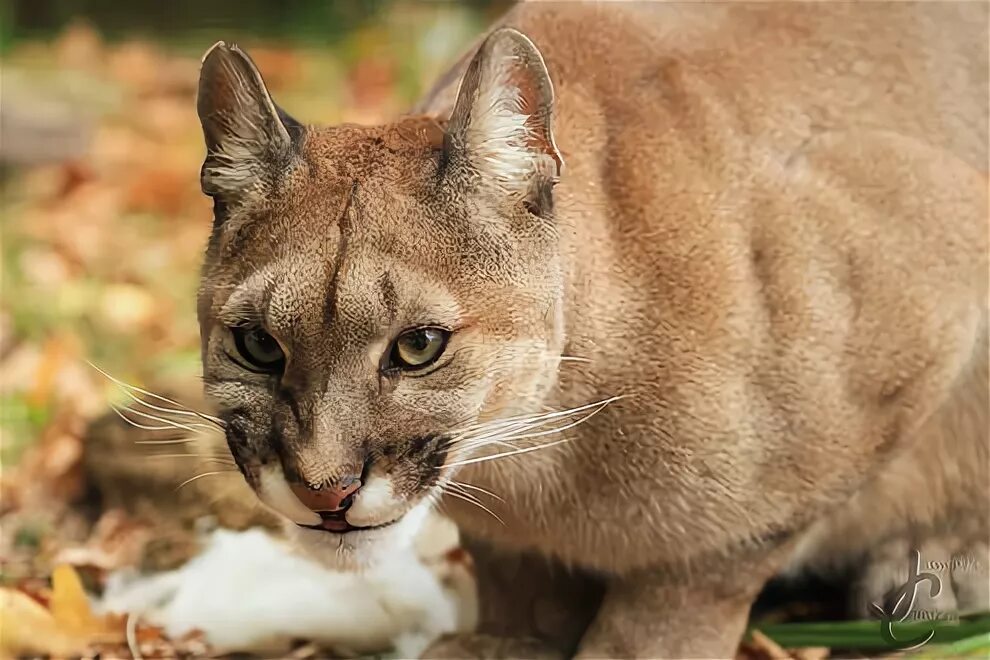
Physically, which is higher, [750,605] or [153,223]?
[153,223]

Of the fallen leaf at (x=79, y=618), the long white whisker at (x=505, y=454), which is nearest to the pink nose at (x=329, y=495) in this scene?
the long white whisker at (x=505, y=454)

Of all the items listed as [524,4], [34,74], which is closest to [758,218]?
[524,4]

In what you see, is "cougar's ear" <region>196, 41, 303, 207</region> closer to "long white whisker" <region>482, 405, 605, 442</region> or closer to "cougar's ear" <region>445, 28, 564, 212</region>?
"cougar's ear" <region>445, 28, 564, 212</region>

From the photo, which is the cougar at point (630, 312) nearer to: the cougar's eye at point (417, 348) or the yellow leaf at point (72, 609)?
the cougar's eye at point (417, 348)

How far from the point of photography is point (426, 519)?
1808 millimetres

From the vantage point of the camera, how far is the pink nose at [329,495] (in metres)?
1.51

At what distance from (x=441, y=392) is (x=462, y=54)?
79 cm

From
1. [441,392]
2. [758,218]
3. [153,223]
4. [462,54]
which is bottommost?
[153,223]

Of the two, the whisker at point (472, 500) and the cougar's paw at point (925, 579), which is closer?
the whisker at point (472, 500)

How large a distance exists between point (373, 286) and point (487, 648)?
3.03 ft

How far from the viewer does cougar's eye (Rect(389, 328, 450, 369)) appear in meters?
1.55

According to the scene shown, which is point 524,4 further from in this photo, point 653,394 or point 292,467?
point 292,467

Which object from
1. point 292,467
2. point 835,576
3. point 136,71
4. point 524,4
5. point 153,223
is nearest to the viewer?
point 292,467

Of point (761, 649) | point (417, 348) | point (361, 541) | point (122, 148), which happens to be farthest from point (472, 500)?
point (122, 148)
